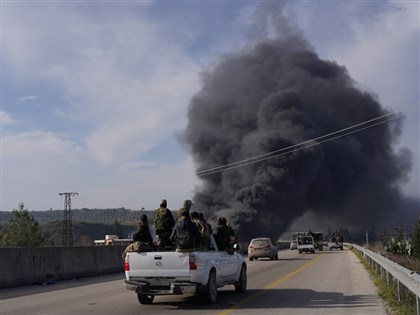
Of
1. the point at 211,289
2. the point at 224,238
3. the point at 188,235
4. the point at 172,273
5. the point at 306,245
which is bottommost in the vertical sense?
the point at 306,245

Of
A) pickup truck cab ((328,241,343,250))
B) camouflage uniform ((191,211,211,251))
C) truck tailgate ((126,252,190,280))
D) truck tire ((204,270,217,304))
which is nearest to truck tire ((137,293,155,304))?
truck tailgate ((126,252,190,280))

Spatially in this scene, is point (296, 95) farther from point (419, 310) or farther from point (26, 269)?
point (419, 310)

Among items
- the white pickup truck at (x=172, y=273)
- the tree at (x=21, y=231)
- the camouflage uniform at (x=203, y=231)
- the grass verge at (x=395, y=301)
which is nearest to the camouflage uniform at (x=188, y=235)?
the white pickup truck at (x=172, y=273)

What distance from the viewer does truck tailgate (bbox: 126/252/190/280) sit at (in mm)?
9984

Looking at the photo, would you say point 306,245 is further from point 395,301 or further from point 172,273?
point 172,273

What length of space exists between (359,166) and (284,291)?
73542mm

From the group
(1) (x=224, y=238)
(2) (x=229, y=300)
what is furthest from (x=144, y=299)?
(1) (x=224, y=238)

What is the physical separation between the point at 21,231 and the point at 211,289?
7427cm

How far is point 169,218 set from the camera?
37.6ft

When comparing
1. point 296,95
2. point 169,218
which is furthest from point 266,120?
point 169,218

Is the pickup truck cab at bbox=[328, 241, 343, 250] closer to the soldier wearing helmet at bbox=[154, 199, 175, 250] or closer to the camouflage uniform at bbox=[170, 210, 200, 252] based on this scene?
the soldier wearing helmet at bbox=[154, 199, 175, 250]

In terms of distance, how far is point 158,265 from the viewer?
1012 centimetres

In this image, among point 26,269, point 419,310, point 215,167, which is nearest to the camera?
point 419,310

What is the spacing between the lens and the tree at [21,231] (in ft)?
257
